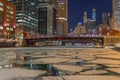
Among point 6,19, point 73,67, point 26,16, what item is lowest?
point 73,67

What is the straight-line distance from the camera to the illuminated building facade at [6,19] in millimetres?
111412

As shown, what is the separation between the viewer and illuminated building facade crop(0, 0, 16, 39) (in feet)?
366

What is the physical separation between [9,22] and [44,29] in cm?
7392

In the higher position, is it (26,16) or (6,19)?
(26,16)

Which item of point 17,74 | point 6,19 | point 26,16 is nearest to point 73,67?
point 17,74

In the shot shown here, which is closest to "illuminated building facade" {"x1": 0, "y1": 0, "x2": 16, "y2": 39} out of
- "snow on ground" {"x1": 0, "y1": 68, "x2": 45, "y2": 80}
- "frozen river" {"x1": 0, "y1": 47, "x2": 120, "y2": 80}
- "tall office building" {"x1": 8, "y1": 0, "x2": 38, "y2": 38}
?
"tall office building" {"x1": 8, "y1": 0, "x2": 38, "y2": 38}

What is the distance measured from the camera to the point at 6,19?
117 m

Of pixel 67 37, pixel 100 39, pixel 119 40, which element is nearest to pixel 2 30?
pixel 67 37

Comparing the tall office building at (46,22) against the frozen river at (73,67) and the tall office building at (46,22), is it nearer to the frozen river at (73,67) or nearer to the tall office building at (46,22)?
the tall office building at (46,22)

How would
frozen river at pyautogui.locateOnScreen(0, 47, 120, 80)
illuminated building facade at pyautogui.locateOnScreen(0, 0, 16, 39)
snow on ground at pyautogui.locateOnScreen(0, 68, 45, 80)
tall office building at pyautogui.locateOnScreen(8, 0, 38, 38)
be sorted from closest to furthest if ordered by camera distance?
1. frozen river at pyautogui.locateOnScreen(0, 47, 120, 80)
2. snow on ground at pyautogui.locateOnScreen(0, 68, 45, 80)
3. illuminated building facade at pyautogui.locateOnScreen(0, 0, 16, 39)
4. tall office building at pyautogui.locateOnScreen(8, 0, 38, 38)

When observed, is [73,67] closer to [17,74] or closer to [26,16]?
[17,74]

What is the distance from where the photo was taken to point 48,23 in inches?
7485

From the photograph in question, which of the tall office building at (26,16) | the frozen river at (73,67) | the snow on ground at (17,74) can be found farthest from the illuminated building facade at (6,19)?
the snow on ground at (17,74)

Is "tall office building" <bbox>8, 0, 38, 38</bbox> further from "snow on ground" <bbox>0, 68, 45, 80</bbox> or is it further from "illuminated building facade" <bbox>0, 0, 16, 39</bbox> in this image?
"snow on ground" <bbox>0, 68, 45, 80</bbox>
